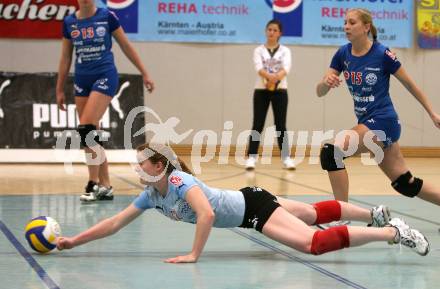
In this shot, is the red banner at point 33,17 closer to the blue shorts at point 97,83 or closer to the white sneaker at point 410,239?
the blue shorts at point 97,83

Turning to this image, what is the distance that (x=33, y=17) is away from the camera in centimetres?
1380

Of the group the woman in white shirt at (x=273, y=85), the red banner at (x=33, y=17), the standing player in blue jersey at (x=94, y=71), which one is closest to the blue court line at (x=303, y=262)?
the standing player in blue jersey at (x=94, y=71)

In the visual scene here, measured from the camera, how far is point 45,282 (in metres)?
4.70

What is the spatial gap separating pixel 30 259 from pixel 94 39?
3.59m

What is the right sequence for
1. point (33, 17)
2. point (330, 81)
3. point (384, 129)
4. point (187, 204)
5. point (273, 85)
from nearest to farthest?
1. point (187, 204)
2. point (384, 129)
3. point (330, 81)
4. point (273, 85)
5. point (33, 17)

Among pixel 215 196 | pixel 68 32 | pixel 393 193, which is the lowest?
pixel 393 193

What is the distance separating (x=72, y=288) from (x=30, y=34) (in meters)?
9.89

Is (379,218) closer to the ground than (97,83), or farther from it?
closer to the ground

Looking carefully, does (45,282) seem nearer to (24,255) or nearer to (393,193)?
(24,255)

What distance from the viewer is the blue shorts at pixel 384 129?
6535 mm

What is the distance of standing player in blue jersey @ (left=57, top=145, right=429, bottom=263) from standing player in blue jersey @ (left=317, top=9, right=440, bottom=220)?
1.16 meters

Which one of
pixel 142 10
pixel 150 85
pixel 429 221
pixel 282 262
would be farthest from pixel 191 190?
pixel 142 10

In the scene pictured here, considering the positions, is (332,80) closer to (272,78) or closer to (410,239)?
(410,239)

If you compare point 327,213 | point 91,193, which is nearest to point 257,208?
point 327,213
